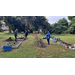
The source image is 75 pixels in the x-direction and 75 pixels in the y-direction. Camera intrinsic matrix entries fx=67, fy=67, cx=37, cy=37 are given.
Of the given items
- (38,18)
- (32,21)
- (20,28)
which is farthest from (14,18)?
(38,18)

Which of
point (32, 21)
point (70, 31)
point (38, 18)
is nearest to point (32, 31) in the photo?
point (32, 21)

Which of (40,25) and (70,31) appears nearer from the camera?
(70,31)

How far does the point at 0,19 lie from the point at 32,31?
1317cm

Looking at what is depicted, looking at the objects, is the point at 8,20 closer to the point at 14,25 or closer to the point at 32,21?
the point at 14,25

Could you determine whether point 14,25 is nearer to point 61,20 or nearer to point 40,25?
point 40,25

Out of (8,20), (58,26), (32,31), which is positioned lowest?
(32,31)

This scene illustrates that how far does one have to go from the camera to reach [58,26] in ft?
92.7

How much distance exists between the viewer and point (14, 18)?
26000mm

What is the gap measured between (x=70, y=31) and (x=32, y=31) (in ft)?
51.0

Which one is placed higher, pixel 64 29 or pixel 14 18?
pixel 14 18

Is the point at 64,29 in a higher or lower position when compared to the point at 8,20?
lower

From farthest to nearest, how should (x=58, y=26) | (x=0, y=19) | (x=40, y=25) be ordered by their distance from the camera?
1. (x=40, y=25)
2. (x=58, y=26)
3. (x=0, y=19)

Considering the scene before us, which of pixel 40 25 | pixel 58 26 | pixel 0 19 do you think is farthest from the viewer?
pixel 40 25

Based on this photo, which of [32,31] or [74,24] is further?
[32,31]
